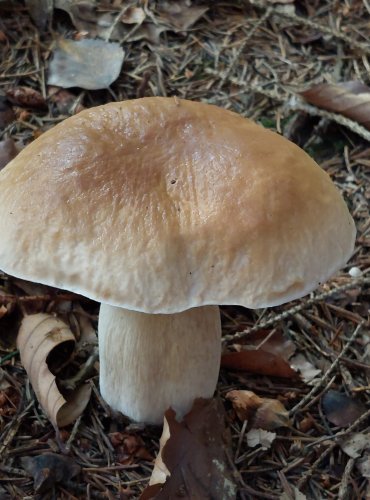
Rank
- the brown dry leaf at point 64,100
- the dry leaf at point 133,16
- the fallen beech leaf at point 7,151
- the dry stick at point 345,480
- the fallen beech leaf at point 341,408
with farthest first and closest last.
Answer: the dry leaf at point 133,16, the brown dry leaf at point 64,100, the fallen beech leaf at point 7,151, the fallen beech leaf at point 341,408, the dry stick at point 345,480

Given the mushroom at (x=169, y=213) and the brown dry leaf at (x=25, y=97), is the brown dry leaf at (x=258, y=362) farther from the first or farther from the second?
the brown dry leaf at (x=25, y=97)

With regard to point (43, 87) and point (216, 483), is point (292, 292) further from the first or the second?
point (43, 87)

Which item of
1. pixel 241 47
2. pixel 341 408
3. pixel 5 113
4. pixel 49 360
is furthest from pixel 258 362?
pixel 241 47

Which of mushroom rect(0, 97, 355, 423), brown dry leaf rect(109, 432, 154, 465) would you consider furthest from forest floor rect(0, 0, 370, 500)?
mushroom rect(0, 97, 355, 423)

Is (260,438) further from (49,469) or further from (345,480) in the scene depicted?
(49,469)

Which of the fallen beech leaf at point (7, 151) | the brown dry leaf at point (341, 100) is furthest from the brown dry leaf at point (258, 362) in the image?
the brown dry leaf at point (341, 100)

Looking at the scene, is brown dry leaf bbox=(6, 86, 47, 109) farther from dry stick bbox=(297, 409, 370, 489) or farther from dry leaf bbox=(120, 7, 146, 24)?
dry stick bbox=(297, 409, 370, 489)
